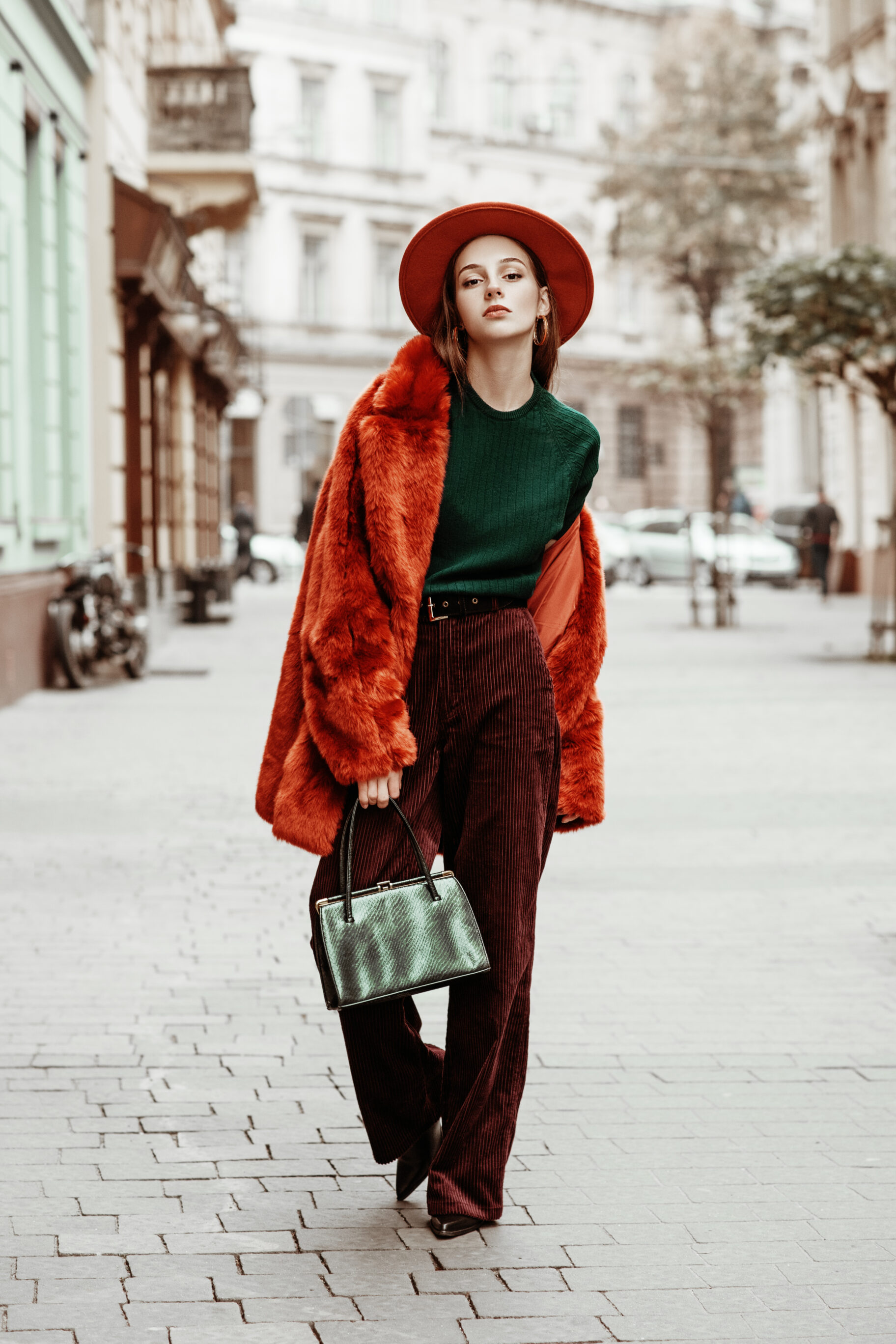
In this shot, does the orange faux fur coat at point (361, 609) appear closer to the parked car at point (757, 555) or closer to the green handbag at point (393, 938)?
the green handbag at point (393, 938)

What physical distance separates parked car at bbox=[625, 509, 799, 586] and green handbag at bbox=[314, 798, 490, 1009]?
33040mm

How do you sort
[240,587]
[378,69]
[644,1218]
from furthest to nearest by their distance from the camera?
1. [378,69]
2. [240,587]
3. [644,1218]

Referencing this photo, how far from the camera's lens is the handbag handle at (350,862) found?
11.5 ft

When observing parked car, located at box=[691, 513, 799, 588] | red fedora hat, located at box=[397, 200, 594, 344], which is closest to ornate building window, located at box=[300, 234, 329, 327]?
parked car, located at box=[691, 513, 799, 588]

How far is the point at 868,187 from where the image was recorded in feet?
102

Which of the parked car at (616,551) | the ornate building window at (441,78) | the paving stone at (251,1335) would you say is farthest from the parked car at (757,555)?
the paving stone at (251,1335)

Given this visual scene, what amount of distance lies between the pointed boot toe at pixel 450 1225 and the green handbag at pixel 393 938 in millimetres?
458

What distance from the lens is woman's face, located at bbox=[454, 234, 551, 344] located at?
3.68m

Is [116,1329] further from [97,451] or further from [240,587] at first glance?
[240,587]

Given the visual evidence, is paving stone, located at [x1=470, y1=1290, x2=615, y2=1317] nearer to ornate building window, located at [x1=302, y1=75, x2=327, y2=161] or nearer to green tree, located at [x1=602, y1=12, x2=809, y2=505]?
green tree, located at [x1=602, y1=12, x2=809, y2=505]

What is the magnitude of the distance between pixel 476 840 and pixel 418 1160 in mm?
666

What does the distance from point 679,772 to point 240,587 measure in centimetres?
3012

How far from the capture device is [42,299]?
614 inches

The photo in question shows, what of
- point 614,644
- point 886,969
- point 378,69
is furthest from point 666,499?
point 886,969
